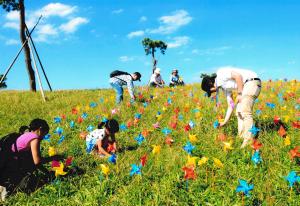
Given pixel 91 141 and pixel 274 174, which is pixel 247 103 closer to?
pixel 274 174

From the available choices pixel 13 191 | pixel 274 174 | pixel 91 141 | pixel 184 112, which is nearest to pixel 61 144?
pixel 91 141

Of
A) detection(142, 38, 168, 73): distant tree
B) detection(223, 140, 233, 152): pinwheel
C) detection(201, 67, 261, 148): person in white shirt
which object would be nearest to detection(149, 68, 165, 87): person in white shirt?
detection(201, 67, 261, 148): person in white shirt

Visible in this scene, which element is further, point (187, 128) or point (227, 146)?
point (187, 128)

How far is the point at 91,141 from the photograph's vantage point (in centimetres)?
690

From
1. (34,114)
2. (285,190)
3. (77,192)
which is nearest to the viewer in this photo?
(285,190)

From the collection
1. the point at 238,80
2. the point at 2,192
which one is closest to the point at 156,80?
the point at 238,80

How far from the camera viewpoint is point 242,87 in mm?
6180

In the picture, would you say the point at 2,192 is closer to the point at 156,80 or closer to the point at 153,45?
the point at 156,80

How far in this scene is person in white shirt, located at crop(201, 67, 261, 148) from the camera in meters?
6.12

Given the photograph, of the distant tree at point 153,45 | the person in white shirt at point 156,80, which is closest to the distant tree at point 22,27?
the person in white shirt at point 156,80

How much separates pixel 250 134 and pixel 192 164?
5.62ft

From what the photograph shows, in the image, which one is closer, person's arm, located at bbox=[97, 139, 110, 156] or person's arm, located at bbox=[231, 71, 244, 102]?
person's arm, located at bbox=[231, 71, 244, 102]

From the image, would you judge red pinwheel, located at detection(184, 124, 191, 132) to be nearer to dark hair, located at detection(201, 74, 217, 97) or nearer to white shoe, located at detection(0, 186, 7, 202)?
dark hair, located at detection(201, 74, 217, 97)

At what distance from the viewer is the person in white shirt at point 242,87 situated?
612cm
